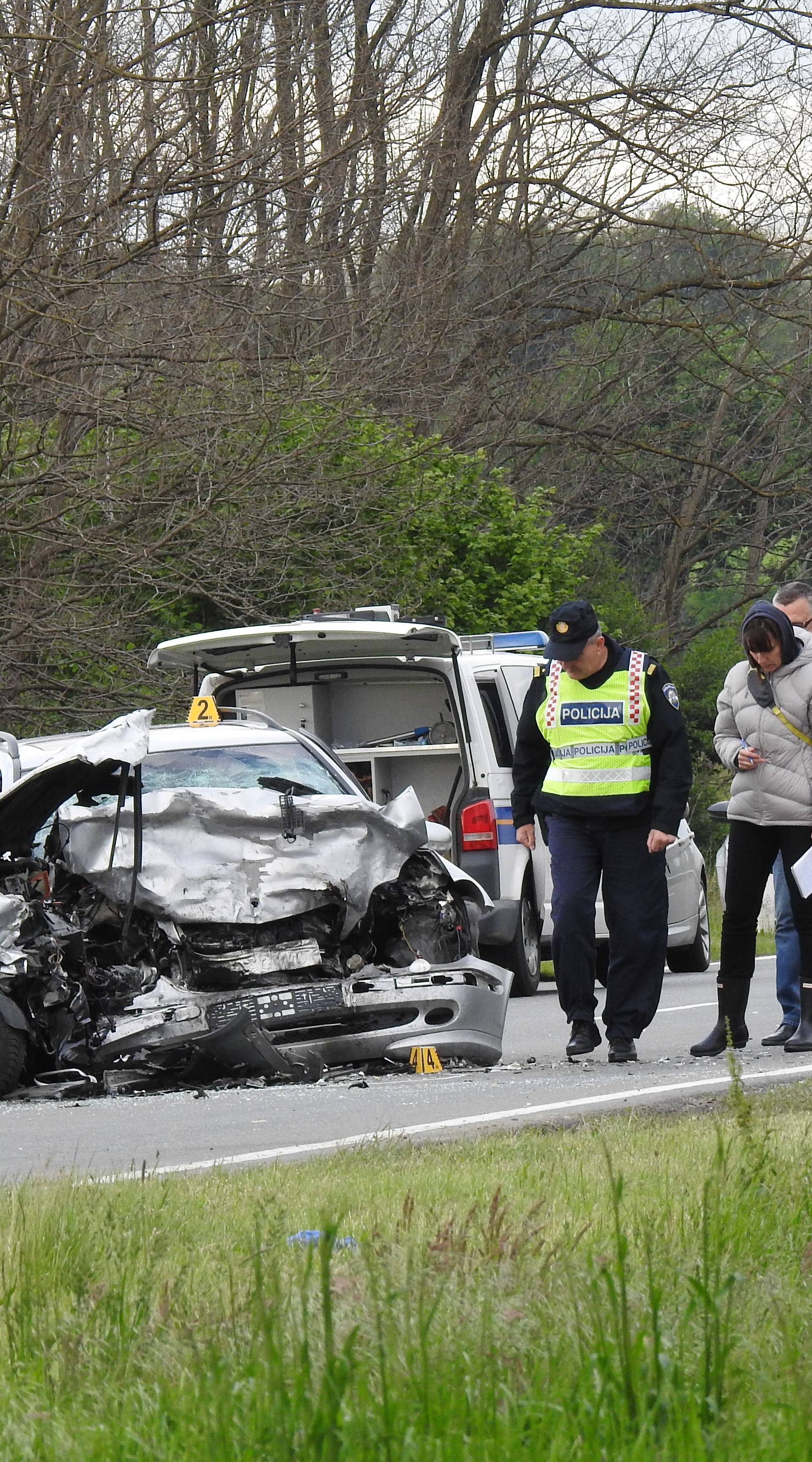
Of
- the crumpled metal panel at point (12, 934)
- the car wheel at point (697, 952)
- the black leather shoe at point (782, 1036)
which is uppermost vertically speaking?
the crumpled metal panel at point (12, 934)

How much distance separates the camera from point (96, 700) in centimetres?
1692

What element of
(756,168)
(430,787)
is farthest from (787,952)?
(756,168)

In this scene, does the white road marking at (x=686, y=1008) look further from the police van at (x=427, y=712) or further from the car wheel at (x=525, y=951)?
the car wheel at (x=525, y=951)

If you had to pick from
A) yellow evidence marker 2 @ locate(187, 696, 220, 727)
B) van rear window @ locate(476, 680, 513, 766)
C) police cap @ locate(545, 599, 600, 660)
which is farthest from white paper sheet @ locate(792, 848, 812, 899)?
van rear window @ locate(476, 680, 513, 766)

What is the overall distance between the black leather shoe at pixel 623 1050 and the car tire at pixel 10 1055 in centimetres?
248

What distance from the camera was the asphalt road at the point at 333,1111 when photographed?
20.2 feet

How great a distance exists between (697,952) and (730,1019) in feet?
21.8

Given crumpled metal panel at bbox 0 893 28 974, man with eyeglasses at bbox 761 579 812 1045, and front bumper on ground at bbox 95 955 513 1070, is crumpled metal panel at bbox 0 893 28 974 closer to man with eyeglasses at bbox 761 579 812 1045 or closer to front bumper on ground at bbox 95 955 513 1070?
front bumper on ground at bbox 95 955 513 1070

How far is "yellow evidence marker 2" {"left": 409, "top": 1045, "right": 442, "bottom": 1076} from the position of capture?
8422 millimetres

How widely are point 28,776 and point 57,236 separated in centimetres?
795

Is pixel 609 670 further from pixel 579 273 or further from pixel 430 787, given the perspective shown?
pixel 579 273

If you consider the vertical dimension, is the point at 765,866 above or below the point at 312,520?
below

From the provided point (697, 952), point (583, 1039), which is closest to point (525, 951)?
point (697, 952)

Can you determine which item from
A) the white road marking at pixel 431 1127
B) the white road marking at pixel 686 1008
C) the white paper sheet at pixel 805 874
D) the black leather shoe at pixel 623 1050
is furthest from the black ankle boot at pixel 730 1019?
the white road marking at pixel 686 1008
